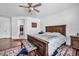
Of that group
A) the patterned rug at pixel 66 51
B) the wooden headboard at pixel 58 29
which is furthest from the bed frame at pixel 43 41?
the patterned rug at pixel 66 51

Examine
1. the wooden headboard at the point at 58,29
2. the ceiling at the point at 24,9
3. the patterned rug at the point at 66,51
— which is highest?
the ceiling at the point at 24,9

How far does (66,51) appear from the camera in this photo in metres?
1.69

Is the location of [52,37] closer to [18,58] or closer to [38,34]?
[38,34]

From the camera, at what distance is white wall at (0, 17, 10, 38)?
1691mm

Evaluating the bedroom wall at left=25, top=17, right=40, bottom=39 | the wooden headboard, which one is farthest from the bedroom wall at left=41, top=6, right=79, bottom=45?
the bedroom wall at left=25, top=17, right=40, bottom=39

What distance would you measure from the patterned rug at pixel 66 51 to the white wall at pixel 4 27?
99cm

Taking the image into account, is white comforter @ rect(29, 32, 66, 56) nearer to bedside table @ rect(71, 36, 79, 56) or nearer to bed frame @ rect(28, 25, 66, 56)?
bed frame @ rect(28, 25, 66, 56)

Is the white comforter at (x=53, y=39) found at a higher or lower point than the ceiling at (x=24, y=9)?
lower

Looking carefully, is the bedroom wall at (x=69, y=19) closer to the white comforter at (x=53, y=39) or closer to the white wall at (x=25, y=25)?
the white comforter at (x=53, y=39)

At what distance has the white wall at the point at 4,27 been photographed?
1691mm

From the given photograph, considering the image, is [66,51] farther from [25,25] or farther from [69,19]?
[25,25]

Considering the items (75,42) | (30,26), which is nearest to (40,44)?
(30,26)

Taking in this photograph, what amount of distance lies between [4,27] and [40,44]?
2.38ft

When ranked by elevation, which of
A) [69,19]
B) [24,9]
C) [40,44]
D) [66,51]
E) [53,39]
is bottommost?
[66,51]
